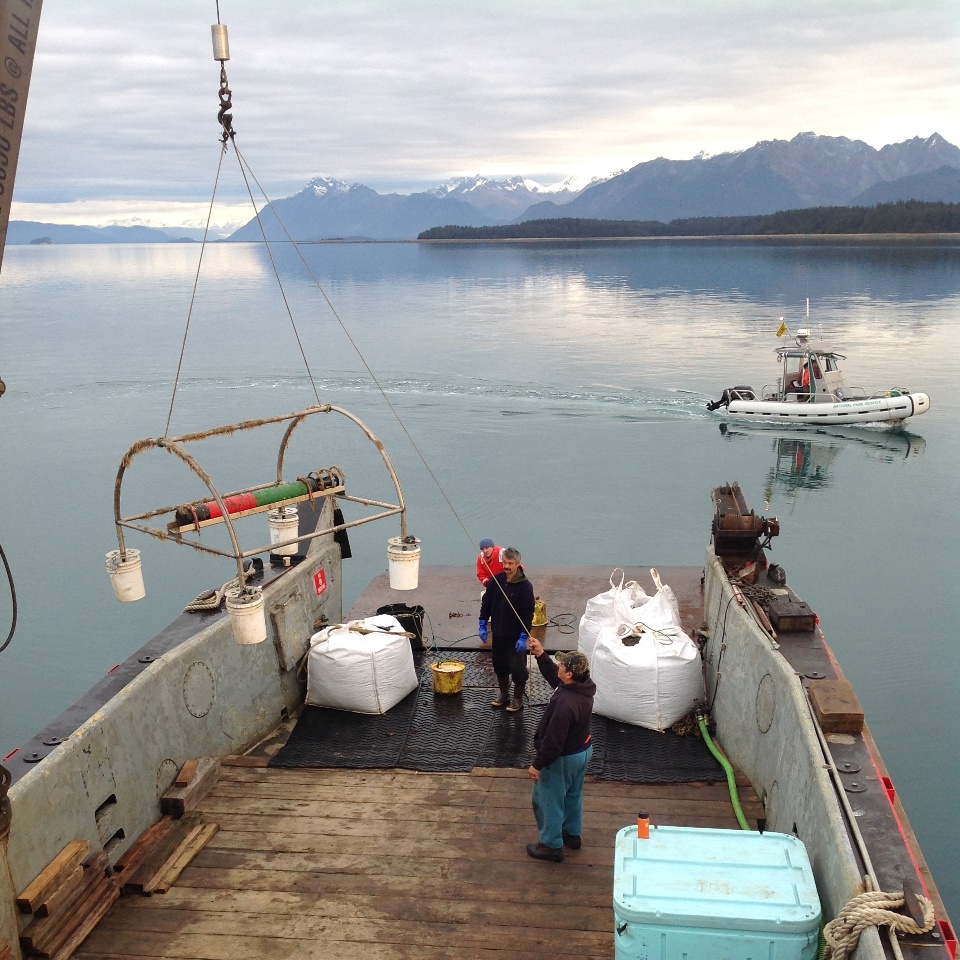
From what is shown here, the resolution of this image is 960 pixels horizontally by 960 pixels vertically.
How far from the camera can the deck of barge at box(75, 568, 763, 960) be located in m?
4.55

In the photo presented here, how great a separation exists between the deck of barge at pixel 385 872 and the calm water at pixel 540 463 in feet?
10.7

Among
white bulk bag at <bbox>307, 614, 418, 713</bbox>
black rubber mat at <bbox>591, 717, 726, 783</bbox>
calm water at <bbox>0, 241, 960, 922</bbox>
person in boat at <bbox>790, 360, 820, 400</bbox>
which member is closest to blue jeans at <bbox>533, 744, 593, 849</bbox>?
black rubber mat at <bbox>591, 717, 726, 783</bbox>

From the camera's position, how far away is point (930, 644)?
13.4m

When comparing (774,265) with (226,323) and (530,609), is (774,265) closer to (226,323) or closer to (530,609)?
(226,323)

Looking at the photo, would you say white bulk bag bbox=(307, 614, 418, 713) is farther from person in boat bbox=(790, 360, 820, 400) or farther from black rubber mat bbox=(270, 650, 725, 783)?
person in boat bbox=(790, 360, 820, 400)

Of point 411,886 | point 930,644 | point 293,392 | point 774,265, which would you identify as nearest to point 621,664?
point 411,886

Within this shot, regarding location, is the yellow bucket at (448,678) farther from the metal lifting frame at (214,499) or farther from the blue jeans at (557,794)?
the blue jeans at (557,794)

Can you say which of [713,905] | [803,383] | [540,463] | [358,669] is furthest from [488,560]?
[803,383]

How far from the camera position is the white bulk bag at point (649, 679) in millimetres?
6664

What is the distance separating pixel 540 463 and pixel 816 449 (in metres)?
8.27

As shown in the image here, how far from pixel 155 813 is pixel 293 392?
89.5 ft

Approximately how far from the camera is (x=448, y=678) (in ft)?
24.2

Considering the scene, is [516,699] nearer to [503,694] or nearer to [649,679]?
[503,694]

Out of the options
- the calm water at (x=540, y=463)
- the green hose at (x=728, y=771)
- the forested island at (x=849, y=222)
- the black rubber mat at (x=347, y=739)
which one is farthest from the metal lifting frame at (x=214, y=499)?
the forested island at (x=849, y=222)
